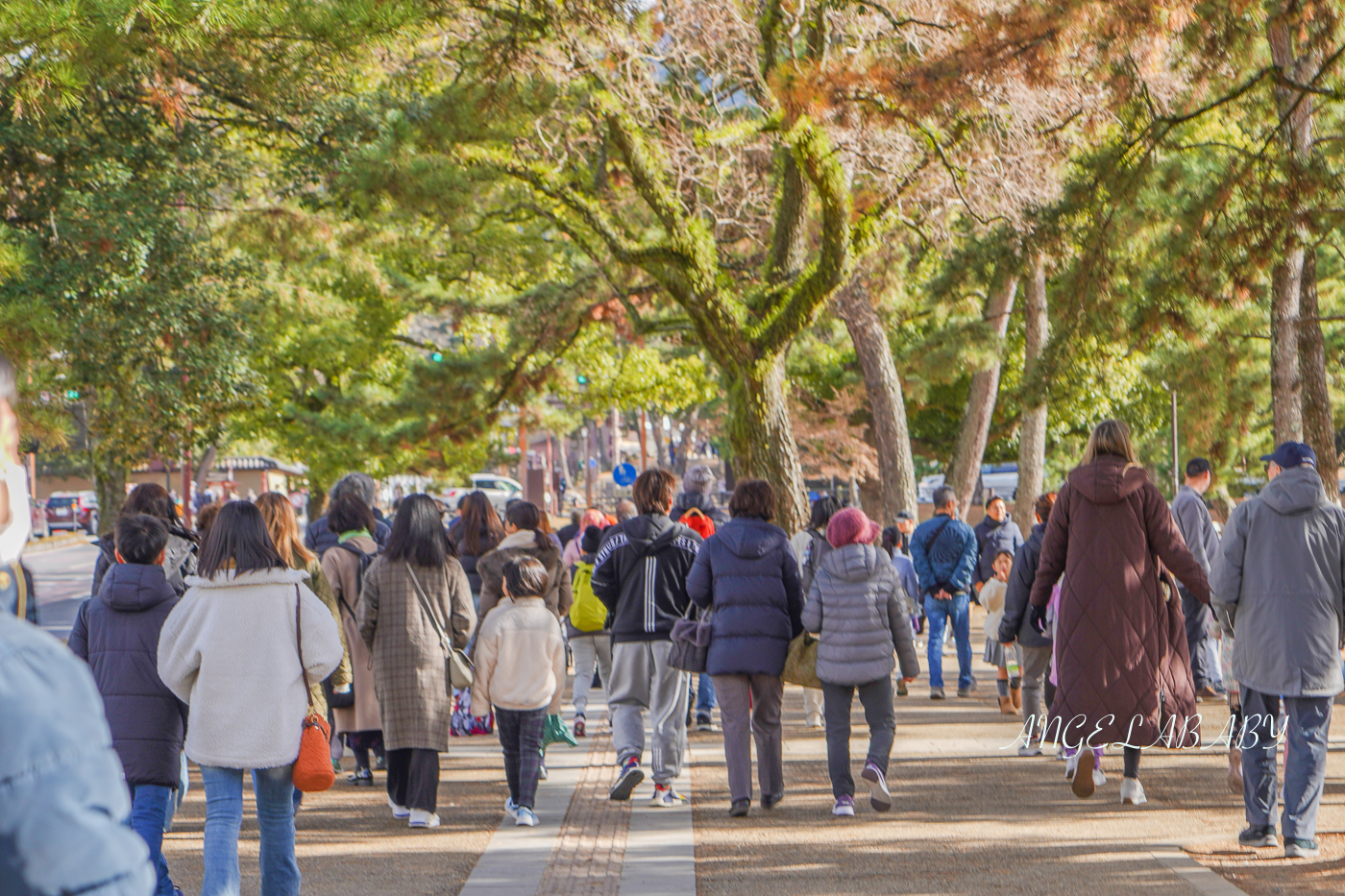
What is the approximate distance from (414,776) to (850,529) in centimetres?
273

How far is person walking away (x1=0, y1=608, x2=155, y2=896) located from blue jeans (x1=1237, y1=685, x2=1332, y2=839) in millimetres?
5398

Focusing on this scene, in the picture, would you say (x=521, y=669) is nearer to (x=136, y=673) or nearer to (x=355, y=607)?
(x=355, y=607)

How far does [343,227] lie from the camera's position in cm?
1559

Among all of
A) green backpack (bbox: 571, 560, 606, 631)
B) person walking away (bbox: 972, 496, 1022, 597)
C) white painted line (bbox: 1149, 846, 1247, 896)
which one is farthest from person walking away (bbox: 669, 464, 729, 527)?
white painted line (bbox: 1149, 846, 1247, 896)

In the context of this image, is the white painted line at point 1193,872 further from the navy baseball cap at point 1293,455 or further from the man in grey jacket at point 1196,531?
the man in grey jacket at point 1196,531

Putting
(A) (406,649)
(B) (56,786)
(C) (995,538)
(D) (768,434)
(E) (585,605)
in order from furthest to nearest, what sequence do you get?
(D) (768,434) < (C) (995,538) < (E) (585,605) < (A) (406,649) < (B) (56,786)

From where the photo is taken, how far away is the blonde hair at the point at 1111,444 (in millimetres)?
6410

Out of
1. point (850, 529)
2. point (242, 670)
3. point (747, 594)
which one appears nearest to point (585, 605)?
point (747, 594)

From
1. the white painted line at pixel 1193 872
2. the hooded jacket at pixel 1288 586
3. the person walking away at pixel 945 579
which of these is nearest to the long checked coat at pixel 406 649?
the white painted line at pixel 1193 872

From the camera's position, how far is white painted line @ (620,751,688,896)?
5695 mm

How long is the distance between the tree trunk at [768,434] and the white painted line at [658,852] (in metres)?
5.91

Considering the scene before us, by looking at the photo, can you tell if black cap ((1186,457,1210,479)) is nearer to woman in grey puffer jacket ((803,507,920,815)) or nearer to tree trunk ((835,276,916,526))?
woman in grey puffer jacket ((803,507,920,815))

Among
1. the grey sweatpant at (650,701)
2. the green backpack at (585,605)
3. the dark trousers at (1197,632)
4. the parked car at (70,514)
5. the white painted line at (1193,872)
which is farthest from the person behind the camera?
the parked car at (70,514)

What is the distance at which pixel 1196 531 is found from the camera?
31.2ft
